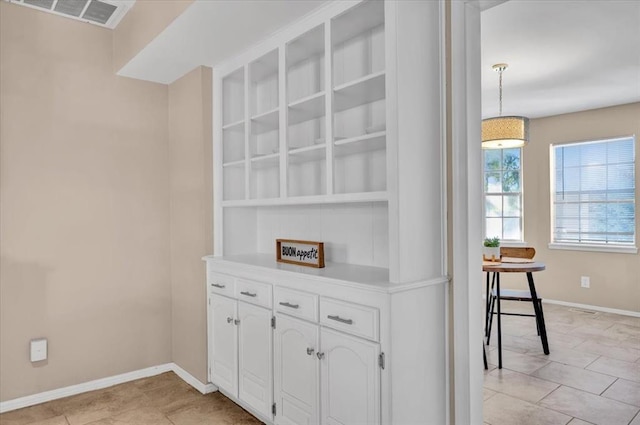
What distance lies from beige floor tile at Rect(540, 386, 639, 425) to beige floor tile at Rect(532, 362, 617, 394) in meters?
0.13

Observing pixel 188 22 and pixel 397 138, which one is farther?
pixel 188 22

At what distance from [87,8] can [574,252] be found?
5.83m

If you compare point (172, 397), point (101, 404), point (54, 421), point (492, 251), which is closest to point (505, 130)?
point (492, 251)

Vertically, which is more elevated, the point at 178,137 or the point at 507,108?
the point at 507,108

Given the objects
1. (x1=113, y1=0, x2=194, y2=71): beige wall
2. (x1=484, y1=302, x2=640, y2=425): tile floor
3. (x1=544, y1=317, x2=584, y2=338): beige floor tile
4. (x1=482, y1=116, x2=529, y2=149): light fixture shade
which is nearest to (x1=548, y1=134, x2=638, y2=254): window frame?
(x1=484, y1=302, x2=640, y2=425): tile floor

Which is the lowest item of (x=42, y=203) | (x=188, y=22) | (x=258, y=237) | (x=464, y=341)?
(x=464, y=341)

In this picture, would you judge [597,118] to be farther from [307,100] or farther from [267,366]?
[267,366]

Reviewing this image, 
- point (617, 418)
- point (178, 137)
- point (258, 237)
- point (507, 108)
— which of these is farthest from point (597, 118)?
point (178, 137)

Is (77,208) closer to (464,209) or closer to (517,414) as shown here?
(464,209)

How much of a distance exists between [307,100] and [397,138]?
2.37 ft

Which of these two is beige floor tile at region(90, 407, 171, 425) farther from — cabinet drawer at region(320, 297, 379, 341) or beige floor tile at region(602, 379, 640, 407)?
beige floor tile at region(602, 379, 640, 407)

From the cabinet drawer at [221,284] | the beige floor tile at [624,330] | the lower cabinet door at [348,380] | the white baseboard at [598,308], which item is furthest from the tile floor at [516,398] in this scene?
the white baseboard at [598,308]

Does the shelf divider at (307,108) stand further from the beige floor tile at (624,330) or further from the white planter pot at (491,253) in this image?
the beige floor tile at (624,330)

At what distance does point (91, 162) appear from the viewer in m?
3.11
